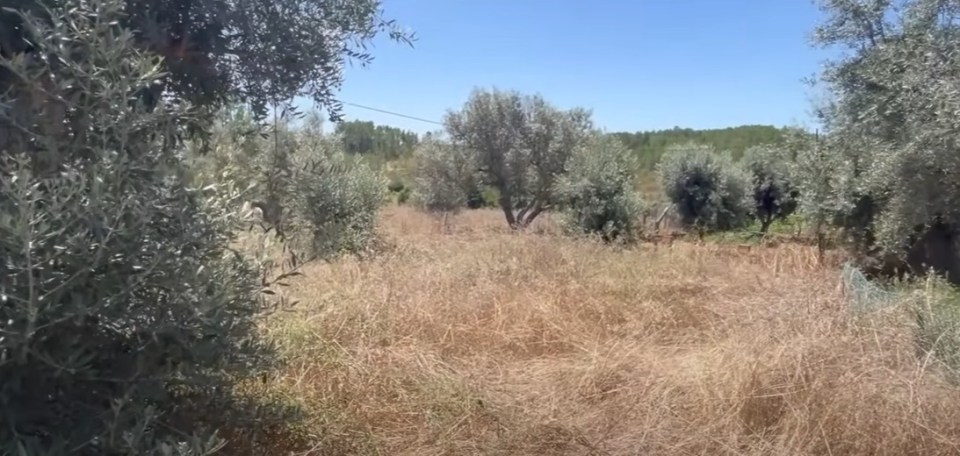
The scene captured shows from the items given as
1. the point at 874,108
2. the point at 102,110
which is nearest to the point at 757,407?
the point at 102,110

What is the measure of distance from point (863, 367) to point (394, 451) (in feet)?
8.27

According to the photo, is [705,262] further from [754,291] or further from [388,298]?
[388,298]

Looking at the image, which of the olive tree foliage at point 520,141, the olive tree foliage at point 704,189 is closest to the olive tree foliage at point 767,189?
the olive tree foliage at point 704,189

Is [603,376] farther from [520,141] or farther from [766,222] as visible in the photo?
[766,222]

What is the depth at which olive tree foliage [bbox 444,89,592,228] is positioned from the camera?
20.6 m

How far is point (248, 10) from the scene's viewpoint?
8.92 feet

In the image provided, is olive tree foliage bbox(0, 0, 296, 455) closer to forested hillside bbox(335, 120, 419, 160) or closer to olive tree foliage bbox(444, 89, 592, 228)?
forested hillside bbox(335, 120, 419, 160)

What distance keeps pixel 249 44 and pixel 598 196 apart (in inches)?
570

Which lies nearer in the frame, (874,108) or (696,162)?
(874,108)

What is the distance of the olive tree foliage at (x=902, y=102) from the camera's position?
520cm

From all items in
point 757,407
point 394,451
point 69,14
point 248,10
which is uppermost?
point 248,10

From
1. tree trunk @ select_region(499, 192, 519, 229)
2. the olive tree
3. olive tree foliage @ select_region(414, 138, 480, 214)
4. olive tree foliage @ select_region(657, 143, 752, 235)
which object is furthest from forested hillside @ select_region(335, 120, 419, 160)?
the olive tree

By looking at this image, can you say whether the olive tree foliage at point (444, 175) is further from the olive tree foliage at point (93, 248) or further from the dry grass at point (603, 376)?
the olive tree foliage at point (93, 248)

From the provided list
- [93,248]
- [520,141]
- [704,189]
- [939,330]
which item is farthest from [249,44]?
[704,189]
